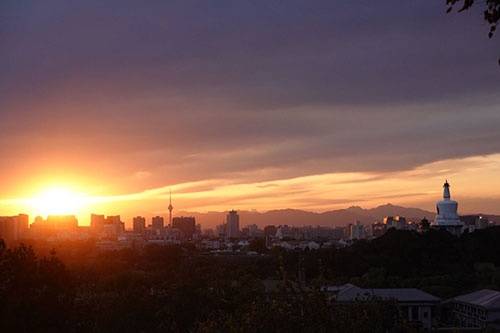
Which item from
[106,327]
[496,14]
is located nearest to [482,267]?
[106,327]

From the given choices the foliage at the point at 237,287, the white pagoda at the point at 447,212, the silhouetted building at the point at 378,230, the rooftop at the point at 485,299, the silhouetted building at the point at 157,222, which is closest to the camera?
the foliage at the point at 237,287

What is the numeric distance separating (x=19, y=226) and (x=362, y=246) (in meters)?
49.7

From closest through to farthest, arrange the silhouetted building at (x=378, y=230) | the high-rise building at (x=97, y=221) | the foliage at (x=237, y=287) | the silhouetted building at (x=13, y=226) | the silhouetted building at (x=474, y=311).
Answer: the foliage at (x=237, y=287), the silhouetted building at (x=474, y=311), the silhouetted building at (x=13, y=226), the silhouetted building at (x=378, y=230), the high-rise building at (x=97, y=221)

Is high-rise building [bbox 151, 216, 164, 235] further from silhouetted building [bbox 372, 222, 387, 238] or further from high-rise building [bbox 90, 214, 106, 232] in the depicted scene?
silhouetted building [bbox 372, 222, 387, 238]

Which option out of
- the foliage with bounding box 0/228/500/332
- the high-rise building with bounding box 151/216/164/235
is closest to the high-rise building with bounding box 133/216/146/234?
the high-rise building with bounding box 151/216/164/235

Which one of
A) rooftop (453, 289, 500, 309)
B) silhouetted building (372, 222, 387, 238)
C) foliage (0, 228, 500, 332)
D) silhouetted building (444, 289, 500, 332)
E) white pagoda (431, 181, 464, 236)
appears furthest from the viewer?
silhouetted building (372, 222, 387, 238)

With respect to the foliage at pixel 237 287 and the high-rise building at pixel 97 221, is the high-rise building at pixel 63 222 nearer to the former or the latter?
the high-rise building at pixel 97 221

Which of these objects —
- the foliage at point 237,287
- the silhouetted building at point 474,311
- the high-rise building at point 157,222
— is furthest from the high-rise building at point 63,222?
the silhouetted building at point 474,311

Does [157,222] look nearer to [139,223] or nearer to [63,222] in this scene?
[139,223]

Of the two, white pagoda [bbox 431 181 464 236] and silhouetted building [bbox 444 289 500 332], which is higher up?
white pagoda [bbox 431 181 464 236]

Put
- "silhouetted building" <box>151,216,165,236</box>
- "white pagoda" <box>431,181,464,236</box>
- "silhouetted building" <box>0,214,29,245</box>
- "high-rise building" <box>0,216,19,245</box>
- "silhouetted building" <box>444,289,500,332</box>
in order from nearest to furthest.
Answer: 1. "silhouetted building" <box>444,289,500,332</box>
2. "white pagoda" <box>431,181,464,236</box>
3. "high-rise building" <box>0,216,19,245</box>
4. "silhouetted building" <box>0,214,29,245</box>
5. "silhouetted building" <box>151,216,165,236</box>

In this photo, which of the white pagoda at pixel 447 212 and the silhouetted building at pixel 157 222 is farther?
the silhouetted building at pixel 157 222

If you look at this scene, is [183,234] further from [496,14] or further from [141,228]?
[496,14]

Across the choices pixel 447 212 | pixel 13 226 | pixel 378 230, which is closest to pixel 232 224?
pixel 378 230
